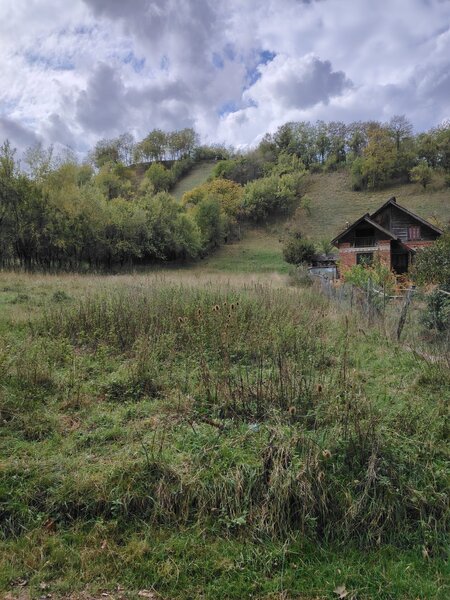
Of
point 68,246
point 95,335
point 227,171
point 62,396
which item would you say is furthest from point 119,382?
point 227,171

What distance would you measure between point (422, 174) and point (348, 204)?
11.3 meters

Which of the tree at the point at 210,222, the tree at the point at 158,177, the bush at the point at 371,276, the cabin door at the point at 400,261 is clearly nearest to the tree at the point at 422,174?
the tree at the point at 210,222

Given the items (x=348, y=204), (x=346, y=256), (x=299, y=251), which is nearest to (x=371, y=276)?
(x=346, y=256)

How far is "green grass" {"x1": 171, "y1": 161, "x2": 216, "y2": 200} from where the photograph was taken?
69438 mm

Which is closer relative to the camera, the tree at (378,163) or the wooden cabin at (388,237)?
the wooden cabin at (388,237)

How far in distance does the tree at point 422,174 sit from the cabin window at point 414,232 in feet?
113

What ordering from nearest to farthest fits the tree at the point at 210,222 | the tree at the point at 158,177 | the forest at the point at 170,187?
the forest at the point at 170,187 < the tree at the point at 210,222 < the tree at the point at 158,177

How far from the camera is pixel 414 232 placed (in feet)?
91.7

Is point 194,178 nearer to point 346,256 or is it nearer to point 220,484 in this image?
point 346,256

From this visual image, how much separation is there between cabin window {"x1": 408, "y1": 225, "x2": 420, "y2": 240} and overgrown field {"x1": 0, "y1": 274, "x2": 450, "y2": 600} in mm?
25923

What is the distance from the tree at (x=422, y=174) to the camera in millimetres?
55906

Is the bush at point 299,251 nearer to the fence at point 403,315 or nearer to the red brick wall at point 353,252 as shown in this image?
the red brick wall at point 353,252

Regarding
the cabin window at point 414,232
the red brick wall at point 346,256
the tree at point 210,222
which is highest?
the tree at point 210,222

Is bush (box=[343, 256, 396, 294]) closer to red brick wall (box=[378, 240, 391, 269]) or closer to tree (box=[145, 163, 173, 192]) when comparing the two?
red brick wall (box=[378, 240, 391, 269])
